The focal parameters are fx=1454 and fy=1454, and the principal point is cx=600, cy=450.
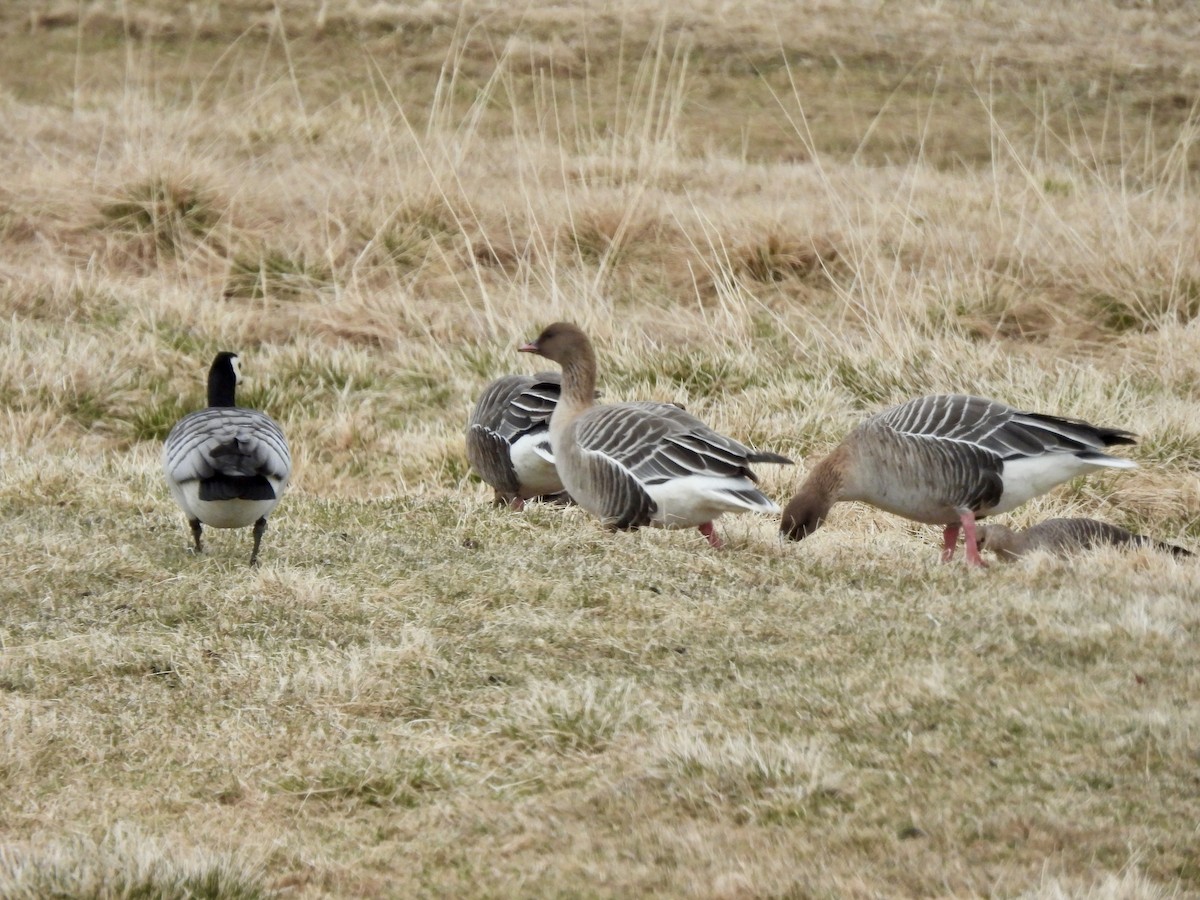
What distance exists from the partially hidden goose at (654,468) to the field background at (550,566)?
0.19m

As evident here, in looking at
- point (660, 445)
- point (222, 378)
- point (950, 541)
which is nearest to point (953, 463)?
point (950, 541)

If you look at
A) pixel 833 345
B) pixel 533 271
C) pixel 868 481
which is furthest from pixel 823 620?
pixel 533 271

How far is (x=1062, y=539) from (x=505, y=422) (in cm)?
294

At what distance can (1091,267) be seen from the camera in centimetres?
1151

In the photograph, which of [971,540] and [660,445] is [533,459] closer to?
[660,445]

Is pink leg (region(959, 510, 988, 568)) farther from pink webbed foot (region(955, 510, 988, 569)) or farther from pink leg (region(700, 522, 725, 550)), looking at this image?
pink leg (region(700, 522, 725, 550))

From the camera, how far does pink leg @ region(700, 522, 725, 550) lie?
673 centimetres

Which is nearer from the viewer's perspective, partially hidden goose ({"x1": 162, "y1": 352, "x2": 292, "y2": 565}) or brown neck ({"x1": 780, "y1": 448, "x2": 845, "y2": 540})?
partially hidden goose ({"x1": 162, "y1": 352, "x2": 292, "y2": 565})

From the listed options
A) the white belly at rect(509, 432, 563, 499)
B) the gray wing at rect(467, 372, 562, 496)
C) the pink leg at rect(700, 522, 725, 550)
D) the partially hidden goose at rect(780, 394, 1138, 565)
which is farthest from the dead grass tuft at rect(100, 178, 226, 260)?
the partially hidden goose at rect(780, 394, 1138, 565)

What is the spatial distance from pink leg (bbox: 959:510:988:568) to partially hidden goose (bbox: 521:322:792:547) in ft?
2.90

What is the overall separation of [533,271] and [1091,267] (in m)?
4.63

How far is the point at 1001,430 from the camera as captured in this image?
21.6 feet

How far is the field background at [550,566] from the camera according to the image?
364cm

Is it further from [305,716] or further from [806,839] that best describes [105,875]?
[806,839]
